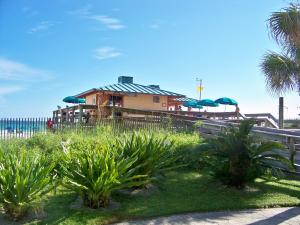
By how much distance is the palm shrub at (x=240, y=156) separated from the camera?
305 inches

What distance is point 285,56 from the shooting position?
16188 millimetres

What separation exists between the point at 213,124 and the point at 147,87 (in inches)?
792

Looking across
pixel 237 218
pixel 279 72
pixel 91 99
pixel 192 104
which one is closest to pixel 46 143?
pixel 237 218

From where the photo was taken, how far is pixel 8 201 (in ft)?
18.1

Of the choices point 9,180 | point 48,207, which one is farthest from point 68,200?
point 9,180

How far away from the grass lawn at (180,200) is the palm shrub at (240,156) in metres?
0.29

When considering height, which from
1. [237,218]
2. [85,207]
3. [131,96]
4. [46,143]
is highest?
[131,96]

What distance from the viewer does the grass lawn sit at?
19.6 feet

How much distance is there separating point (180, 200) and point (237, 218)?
4.12 ft

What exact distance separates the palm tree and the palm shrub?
547 centimetres

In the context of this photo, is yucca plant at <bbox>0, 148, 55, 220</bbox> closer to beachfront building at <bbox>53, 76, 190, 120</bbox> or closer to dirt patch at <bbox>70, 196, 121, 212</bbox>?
dirt patch at <bbox>70, 196, 121, 212</bbox>

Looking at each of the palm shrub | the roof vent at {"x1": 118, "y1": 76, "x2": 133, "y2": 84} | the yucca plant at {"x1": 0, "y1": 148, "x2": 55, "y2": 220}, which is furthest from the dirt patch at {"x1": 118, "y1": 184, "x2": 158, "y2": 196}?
the roof vent at {"x1": 118, "y1": 76, "x2": 133, "y2": 84}

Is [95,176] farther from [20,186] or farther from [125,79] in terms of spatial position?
[125,79]

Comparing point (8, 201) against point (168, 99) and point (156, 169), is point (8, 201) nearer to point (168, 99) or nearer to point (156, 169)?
point (156, 169)
